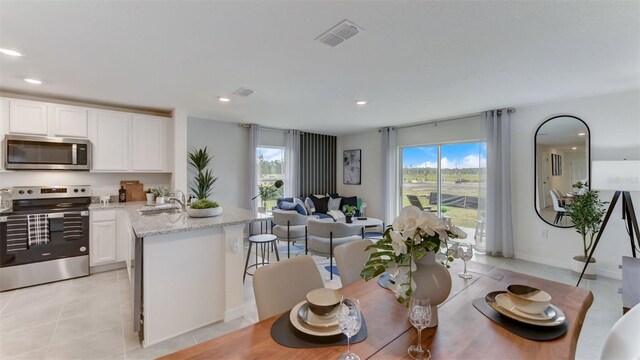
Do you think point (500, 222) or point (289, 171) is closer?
point (500, 222)

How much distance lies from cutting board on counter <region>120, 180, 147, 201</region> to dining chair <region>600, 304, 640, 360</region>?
5.33 m

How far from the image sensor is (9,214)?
325 centimetres

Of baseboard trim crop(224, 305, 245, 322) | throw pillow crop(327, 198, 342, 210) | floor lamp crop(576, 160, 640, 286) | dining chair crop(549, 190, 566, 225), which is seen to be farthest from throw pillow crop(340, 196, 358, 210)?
baseboard trim crop(224, 305, 245, 322)

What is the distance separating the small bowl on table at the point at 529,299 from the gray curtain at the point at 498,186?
3.63 meters

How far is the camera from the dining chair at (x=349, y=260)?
5.98 ft

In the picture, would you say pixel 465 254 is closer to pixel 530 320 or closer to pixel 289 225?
pixel 530 320

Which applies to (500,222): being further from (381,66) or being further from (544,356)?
(544,356)

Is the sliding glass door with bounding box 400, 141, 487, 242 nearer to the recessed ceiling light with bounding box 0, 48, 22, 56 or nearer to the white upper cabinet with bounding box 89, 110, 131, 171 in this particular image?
the white upper cabinet with bounding box 89, 110, 131, 171

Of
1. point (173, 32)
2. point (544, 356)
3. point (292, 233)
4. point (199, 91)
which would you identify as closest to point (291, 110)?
point (199, 91)

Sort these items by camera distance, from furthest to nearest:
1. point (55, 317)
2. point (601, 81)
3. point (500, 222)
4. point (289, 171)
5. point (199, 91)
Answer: point (289, 171) → point (500, 222) → point (199, 91) → point (601, 81) → point (55, 317)

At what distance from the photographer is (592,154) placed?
12.5ft

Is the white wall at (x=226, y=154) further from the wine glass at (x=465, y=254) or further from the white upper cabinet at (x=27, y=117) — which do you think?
the wine glass at (x=465, y=254)

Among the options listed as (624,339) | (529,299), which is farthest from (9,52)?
(624,339)

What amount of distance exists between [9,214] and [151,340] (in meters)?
2.64
